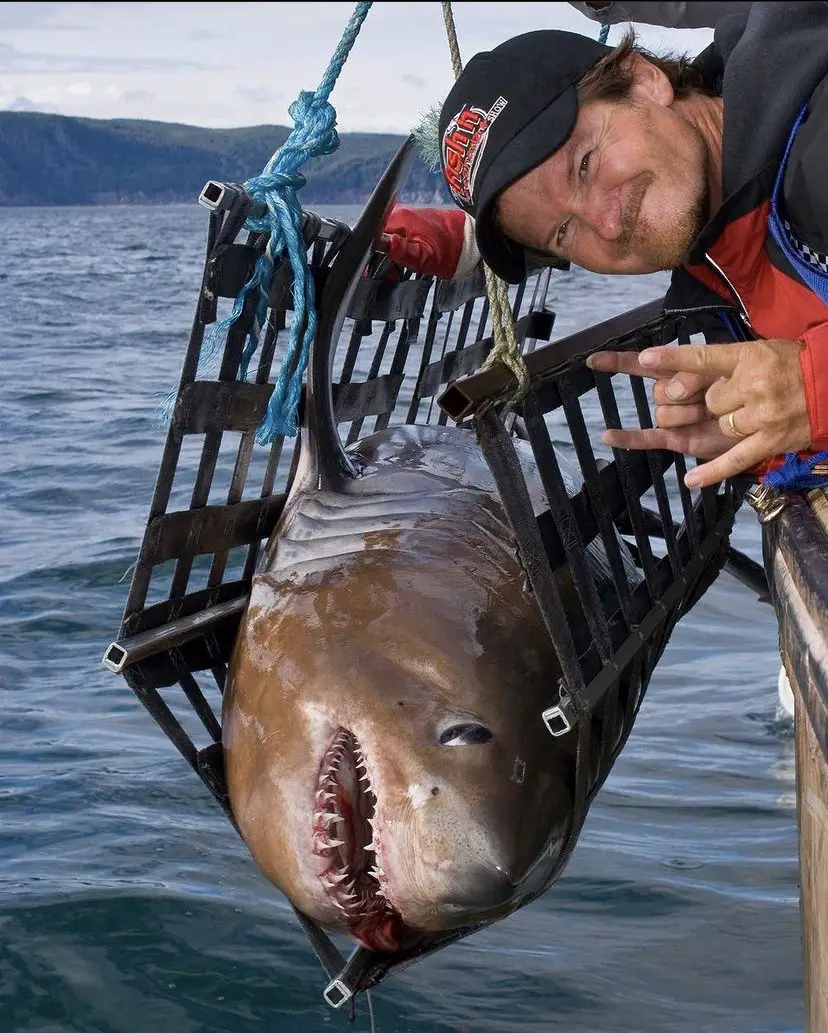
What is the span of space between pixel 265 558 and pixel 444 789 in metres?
0.85

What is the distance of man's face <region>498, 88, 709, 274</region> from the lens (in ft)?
8.77

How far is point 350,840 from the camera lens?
99.0 inches

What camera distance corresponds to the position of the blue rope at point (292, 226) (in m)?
2.94

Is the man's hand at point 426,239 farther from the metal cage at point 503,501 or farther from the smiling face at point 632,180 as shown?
the smiling face at point 632,180

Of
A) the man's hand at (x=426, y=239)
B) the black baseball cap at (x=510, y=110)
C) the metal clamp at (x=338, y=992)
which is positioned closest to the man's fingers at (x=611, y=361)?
the black baseball cap at (x=510, y=110)

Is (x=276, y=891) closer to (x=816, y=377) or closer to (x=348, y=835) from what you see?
(x=348, y=835)

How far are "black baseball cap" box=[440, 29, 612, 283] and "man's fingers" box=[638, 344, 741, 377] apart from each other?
0.60 meters

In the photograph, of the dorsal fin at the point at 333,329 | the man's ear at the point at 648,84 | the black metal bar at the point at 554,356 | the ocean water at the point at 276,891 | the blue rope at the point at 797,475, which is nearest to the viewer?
the black metal bar at the point at 554,356

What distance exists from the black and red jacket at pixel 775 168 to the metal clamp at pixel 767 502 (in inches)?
13.4

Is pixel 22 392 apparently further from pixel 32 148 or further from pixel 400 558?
pixel 32 148

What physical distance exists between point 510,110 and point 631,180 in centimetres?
27

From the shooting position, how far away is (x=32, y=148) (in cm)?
11694

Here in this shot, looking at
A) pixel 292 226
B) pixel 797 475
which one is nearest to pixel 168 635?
pixel 292 226

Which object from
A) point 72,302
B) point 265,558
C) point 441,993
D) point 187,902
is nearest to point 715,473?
point 265,558
